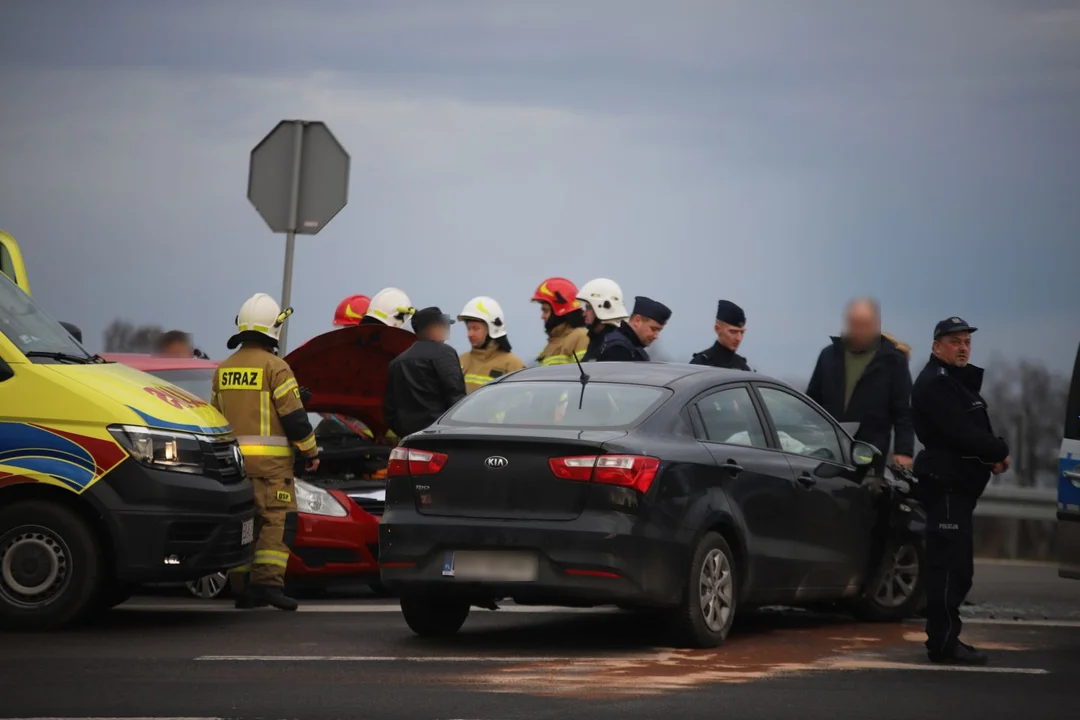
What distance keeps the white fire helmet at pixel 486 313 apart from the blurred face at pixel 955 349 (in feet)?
Answer: 18.5

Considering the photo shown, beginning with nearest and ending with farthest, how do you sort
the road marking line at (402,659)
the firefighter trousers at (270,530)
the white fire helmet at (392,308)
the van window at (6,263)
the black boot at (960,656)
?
the road marking line at (402,659)
the black boot at (960,656)
the firefighter trousers at (270,530)
the van window at (6,263)
the white fire helmet at (392,308)

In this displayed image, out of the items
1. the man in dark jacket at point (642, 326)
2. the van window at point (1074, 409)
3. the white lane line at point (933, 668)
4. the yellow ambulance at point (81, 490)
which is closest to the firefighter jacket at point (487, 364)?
the man in dark jacket at point (642, 326)

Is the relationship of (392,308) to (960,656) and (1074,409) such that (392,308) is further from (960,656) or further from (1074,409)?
(960,656)

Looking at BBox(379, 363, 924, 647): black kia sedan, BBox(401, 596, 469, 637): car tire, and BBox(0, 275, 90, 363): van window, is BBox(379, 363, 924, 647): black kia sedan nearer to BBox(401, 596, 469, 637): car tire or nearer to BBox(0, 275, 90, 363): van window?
BBox(401, 596, 469, 637): car tire

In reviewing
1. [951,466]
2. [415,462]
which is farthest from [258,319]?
[951,466]

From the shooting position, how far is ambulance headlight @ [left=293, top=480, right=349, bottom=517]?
485 inches

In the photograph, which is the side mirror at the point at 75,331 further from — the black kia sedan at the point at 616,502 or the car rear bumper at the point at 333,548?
the black kia sedan at the point at 616,502

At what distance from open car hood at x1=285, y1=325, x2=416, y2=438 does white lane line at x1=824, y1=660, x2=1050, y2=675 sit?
512 centimetres

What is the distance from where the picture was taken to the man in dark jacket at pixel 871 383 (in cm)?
1282

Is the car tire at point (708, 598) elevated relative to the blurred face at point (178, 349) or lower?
lower

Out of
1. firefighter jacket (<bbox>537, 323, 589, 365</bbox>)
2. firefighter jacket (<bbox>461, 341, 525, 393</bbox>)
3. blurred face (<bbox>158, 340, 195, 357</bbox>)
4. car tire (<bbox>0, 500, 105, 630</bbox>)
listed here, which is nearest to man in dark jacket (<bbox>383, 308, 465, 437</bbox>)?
firefighter jacket (<bbox>537, 323, 589, 365</bbox>)

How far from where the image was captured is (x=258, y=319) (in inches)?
472

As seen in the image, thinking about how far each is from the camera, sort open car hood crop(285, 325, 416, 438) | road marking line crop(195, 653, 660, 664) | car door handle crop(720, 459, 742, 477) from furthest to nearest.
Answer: open car hood crop(285, 325, 416, 438), car door handle crop(720, 459, 742, 477), road marking line crop(195, 653, 660, 664)

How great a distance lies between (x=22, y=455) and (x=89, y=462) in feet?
1.21
